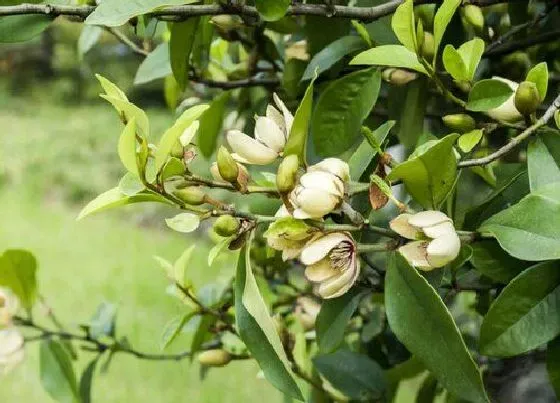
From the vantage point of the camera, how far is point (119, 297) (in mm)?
2996

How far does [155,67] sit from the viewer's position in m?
0.73

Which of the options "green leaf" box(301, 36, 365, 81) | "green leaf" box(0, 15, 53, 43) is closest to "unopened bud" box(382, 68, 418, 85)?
"green leaf" box(301, 36, 365, 81)

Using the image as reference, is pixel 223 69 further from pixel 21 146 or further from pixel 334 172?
pixel 21 146

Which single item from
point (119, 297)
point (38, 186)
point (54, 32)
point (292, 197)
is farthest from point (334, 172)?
point (54, 32)

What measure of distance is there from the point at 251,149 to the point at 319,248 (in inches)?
2.8

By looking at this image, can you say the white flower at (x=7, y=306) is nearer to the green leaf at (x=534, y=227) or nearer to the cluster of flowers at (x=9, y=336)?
the cluster of flowers at (x=9, y=336)

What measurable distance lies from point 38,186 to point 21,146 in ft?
1.71

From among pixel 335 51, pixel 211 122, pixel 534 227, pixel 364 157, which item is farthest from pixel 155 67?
pixel 534 227

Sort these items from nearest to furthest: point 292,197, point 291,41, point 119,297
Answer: point 292,197 < point 291,41 < point 119,297

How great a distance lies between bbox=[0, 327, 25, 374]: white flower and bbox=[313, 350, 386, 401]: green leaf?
243 mm

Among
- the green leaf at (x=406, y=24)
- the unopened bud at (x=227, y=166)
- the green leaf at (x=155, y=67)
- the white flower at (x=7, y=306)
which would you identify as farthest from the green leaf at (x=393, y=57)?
the white flower at (x=7, y=306)

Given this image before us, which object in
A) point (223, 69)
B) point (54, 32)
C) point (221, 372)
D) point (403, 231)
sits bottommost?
point (54, 32)

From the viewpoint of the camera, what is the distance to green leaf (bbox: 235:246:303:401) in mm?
421

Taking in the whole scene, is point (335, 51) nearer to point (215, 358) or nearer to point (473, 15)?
point (473, 15)
